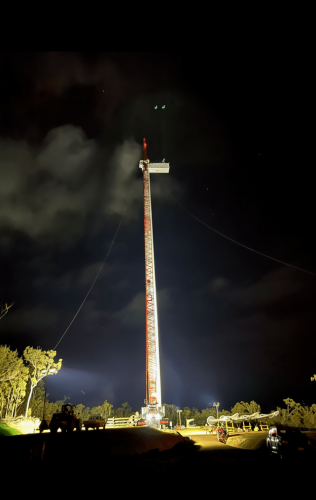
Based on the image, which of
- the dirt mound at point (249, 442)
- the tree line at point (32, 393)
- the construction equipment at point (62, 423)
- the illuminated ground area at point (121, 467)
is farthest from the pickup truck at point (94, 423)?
the dirt mound at point (249, 442)

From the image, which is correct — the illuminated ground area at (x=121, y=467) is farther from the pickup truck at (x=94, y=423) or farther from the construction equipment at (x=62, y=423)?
the pickup truck at (x=94, y=423)

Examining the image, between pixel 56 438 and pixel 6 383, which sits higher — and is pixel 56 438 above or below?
below

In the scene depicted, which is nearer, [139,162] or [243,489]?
[243,489]

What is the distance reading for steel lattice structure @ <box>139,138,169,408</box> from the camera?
4803 centimetres

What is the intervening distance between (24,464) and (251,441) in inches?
678

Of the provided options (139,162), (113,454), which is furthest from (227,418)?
(139,162)

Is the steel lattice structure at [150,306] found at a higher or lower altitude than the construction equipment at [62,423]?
higher

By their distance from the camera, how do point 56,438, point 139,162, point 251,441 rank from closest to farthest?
point 56,438, point 251,441, point 139,162

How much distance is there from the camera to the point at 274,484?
342 inches

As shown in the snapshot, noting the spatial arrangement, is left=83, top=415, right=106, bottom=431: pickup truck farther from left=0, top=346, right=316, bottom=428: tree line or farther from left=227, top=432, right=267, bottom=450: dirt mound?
left=227, top=432, right=267, bottom=450: dirt mound

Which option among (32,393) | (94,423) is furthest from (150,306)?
(32,393)

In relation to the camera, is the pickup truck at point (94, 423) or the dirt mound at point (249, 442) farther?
the pickup truck at point (94, 423)

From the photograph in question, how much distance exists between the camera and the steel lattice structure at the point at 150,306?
158 feet

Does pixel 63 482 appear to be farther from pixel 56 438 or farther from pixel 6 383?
pixel 6 383
